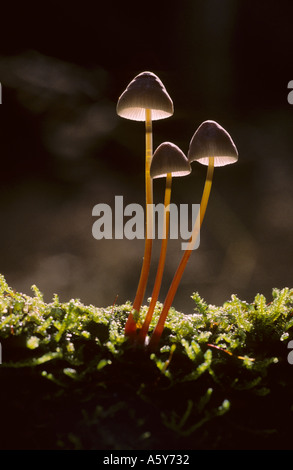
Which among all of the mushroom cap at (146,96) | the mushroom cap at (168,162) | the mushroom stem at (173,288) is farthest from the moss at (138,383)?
the mushroom cap at (146,96)

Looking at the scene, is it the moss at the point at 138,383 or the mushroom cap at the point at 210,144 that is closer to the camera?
the moss at the point at 138,383

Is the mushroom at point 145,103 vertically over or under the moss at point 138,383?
over

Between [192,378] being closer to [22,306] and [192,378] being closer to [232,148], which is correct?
[22,306]

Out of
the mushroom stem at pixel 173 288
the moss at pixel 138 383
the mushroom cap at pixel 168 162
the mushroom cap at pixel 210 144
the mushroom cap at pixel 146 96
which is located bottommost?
the moss at pixel 138 383

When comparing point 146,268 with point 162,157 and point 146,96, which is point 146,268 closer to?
point 162,157

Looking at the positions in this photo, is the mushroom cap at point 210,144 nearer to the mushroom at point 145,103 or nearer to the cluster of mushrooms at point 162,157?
the cluster of mushrooms at point 162,157

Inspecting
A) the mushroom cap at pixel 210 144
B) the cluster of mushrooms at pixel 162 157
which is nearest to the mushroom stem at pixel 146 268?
the cluster of mushrooms at pixel 162 157

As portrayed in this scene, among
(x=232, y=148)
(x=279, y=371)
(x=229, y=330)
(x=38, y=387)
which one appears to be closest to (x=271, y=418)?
(x=279, y=371)
